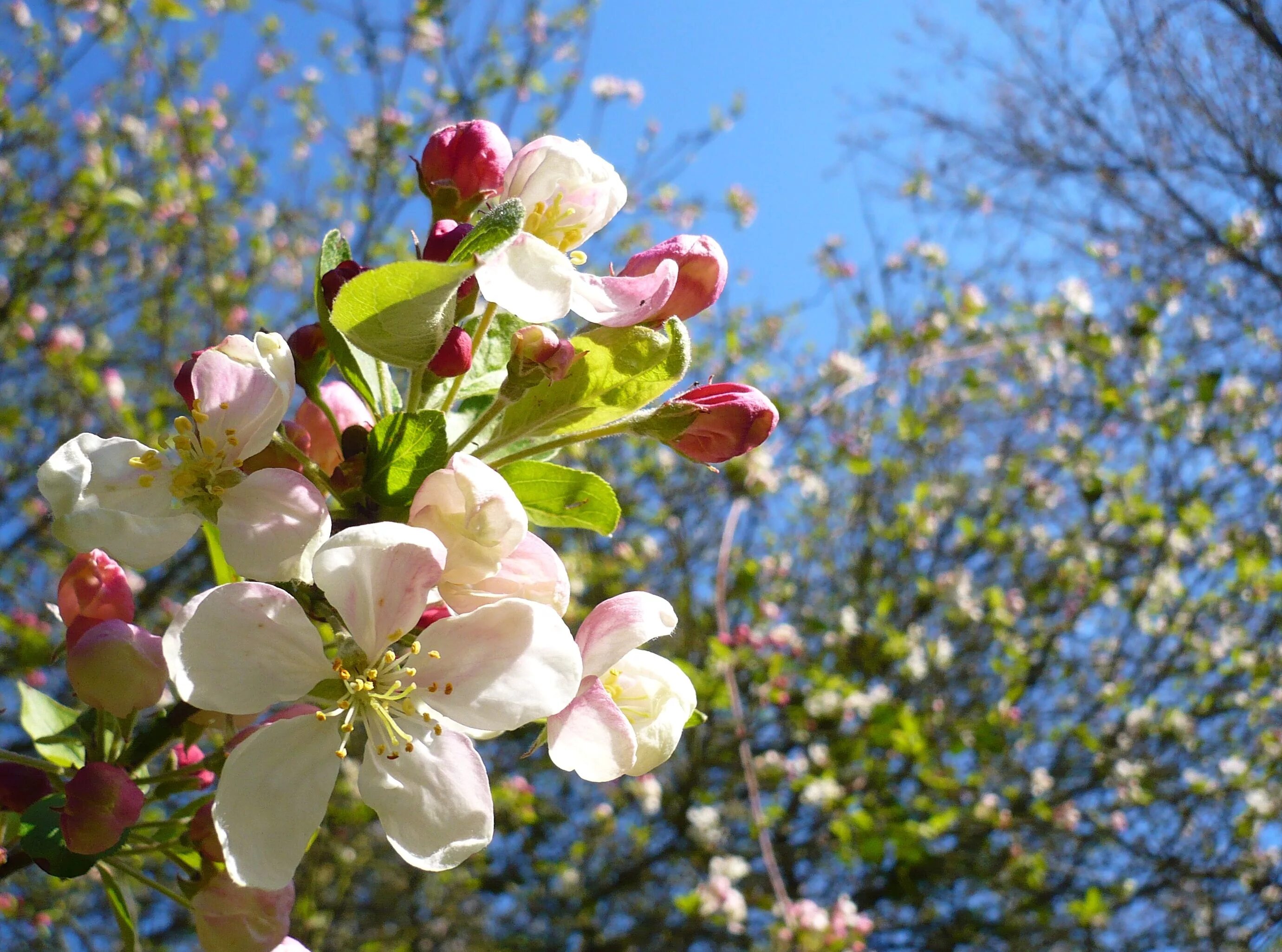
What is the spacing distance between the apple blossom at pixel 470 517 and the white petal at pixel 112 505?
0.72ft

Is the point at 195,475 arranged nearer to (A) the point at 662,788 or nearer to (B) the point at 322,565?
(B) the point at 322,565

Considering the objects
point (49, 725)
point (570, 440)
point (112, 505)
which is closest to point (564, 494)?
point (570, 440)

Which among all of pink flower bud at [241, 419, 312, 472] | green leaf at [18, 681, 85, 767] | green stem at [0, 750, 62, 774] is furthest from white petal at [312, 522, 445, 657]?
green leaf at [18, 681, 85, 767]

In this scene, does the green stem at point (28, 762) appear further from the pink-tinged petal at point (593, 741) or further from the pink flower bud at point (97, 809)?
the pink-tinged petal at point (593, 741)

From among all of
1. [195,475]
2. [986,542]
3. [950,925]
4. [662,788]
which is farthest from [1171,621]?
[195,475]

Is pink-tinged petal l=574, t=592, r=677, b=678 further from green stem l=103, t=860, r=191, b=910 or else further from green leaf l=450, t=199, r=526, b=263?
green stem l=103, t=860, r=191, b=910

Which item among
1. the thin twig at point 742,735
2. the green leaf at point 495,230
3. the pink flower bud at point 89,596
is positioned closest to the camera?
the green leaf at point 495,230

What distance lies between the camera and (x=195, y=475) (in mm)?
782

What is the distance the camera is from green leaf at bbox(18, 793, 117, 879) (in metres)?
0.74

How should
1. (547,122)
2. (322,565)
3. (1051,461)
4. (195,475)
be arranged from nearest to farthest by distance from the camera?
(322,565), (195,475), (547,122), (1051,461)

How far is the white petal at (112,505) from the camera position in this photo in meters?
0.76

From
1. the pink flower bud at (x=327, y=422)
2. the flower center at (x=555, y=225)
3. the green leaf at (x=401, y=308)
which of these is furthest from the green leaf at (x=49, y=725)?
the flower center at (x=555, y=225)

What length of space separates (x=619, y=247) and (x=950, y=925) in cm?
417

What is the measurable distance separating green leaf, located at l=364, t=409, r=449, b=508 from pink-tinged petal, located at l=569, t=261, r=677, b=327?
15 centimetres
